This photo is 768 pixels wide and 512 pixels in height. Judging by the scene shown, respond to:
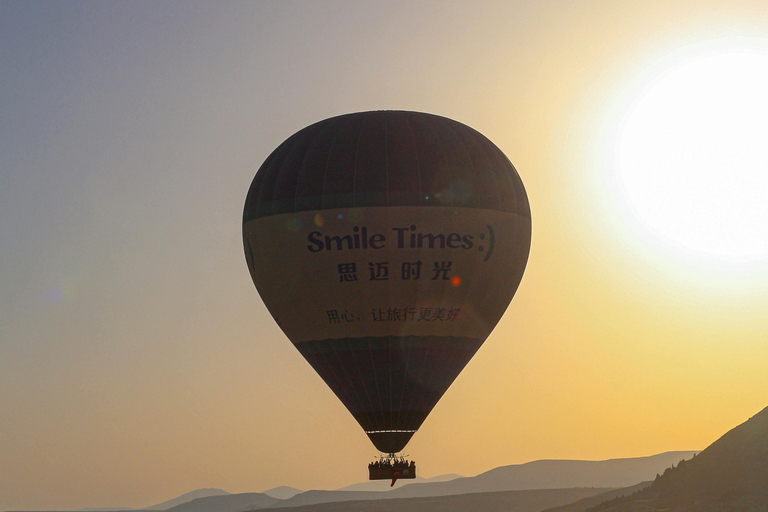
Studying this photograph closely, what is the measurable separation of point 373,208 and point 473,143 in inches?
238

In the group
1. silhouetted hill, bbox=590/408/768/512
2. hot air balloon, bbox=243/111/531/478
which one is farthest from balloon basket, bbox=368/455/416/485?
silhouetted hill, bbox=590/408/768/512

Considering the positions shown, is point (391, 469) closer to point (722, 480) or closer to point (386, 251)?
point (386, 251)

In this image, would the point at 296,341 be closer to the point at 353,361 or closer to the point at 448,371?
the point at 353,361

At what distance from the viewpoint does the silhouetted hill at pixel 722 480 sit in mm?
91000

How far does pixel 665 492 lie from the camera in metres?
103

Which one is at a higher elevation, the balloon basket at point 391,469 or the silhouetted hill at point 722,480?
the silhouetted hill at point 722,480

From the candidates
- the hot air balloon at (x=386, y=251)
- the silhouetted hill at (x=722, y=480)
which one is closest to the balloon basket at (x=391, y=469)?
the hot air balloon at (x=386, y=251)

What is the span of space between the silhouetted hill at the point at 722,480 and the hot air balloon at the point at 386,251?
135ft

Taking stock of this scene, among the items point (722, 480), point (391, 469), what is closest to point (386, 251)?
point (391, 469)

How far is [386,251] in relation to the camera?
177 feet

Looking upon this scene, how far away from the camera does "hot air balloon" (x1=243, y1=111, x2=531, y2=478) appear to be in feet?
177

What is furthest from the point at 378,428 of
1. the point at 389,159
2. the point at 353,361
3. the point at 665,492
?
the point at 665,492

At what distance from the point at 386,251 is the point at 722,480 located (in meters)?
51.2

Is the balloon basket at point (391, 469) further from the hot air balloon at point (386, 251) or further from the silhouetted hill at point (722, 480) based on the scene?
the silhouetted hill at point (722, 480)
